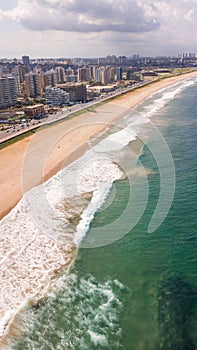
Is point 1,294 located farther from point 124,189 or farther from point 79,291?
point 124,189

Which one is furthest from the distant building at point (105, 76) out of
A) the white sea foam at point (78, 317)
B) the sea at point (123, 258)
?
the white sea foam at point (78, 317)

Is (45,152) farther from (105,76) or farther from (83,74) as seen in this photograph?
(105,76)

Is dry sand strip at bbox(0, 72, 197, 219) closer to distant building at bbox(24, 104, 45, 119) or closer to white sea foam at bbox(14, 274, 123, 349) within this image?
distant building at bbox(24, 104, 45, 119)

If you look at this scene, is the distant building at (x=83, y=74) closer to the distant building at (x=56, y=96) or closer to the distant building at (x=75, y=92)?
the distant building at (x=75, y=92)

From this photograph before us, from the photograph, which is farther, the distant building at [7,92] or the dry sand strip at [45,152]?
the distant building at [7,92]

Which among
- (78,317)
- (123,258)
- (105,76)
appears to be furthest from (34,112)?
Result: (105,76)
